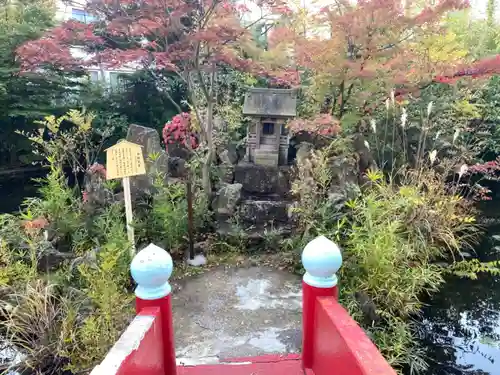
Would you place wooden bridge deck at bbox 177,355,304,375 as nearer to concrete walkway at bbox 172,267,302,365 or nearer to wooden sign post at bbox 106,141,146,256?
concrete walkway at bbox 172,267,302,365

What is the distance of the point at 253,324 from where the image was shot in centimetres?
327

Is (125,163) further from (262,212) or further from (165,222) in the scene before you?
(262,212)

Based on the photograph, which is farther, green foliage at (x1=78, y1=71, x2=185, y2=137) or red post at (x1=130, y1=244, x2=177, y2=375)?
green foliage at (x1=78, y1=71, x2=185, y2=137)

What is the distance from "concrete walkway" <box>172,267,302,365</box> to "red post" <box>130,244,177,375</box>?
985 mm

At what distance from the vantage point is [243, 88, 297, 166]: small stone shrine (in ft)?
16.6

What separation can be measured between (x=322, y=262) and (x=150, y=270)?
31.8 inches

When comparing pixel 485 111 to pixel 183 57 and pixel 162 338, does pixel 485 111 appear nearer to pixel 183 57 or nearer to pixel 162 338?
pixel 183 57

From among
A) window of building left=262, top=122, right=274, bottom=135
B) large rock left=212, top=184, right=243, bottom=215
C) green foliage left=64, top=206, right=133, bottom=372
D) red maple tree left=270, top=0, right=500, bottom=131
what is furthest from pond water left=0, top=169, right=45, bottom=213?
red maple tree left=270, top=0, right=500, bottom=131

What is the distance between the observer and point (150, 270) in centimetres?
174

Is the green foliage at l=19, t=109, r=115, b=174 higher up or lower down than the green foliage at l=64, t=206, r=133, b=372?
higher up

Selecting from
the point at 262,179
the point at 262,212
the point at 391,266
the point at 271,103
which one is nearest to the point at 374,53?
the point at 271,103

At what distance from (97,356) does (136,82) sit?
26.6 feet

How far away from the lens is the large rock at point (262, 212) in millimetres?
4930

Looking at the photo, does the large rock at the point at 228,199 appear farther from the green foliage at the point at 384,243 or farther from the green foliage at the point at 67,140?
the green foliage at the point at 67,140
